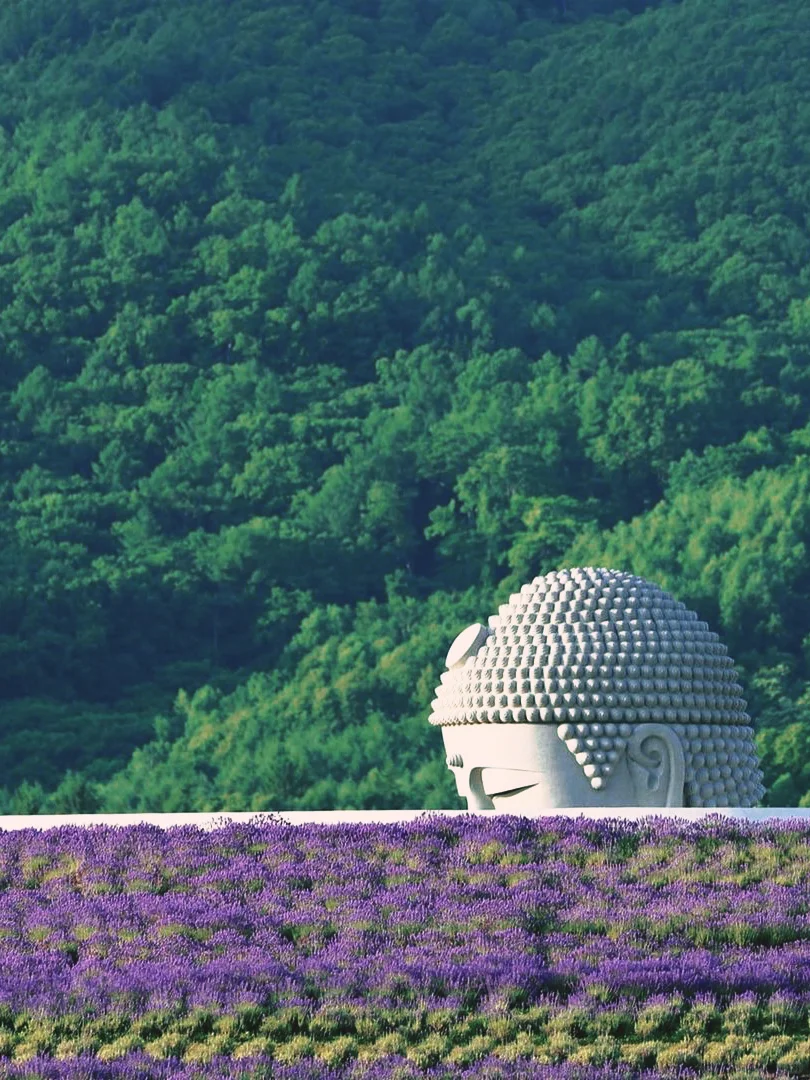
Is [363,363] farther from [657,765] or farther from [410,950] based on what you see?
[410,950]

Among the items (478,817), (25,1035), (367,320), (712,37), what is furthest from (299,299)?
(25,1035)

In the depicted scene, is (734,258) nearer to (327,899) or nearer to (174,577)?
(174,577)

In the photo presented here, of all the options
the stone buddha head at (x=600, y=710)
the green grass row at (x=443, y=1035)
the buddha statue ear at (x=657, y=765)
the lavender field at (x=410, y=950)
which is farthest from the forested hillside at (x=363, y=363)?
the green grass row at (x=443, y=1035)

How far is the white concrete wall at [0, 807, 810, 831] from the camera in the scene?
693 inches

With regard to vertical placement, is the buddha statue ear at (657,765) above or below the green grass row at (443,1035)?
below

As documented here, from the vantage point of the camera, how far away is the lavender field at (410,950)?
13.0 m

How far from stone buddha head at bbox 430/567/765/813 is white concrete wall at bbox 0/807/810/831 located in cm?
44

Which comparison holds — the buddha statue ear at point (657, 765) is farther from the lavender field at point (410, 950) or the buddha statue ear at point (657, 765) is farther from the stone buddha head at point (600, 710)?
the lavender field at point (410, 950)

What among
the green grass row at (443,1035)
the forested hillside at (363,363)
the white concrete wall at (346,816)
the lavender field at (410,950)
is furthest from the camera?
the forested hillside at (363,363)

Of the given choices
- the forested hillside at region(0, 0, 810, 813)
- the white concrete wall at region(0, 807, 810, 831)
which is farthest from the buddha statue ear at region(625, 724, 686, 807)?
the forested hillside at region(0, 0, 810, 813)

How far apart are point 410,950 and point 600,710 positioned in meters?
4.50

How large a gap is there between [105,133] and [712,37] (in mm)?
20062

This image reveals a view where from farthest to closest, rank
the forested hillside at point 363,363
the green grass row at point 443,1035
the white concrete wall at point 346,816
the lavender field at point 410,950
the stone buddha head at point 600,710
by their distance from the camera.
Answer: the forested hillside at point 363,363, the stone buddha head at point 600,710, the white concrete wall at point 346,816, the lavender field at point 410,950, the green grass row at point 443,1035

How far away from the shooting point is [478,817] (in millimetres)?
17750
